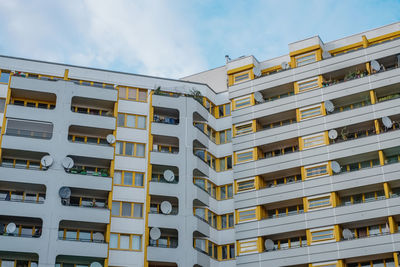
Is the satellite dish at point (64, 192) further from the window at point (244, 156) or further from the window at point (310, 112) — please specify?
the window at point (310, 112)

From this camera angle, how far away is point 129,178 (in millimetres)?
57812

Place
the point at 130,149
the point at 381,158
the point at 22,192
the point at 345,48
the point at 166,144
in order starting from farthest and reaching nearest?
the point at 345,48
the point at 166,144
the point at 130,149
the point at 22,192
the point at 381,158

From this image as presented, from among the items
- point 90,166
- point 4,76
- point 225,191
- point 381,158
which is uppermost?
point 4,76

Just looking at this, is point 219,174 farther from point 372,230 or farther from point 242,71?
point 372,230

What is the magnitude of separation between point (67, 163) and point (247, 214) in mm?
18808

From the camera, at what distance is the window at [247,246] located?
57.0m

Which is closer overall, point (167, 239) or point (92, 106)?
point (167, 239)

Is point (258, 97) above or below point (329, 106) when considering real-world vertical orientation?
above

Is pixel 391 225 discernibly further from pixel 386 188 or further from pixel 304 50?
pixel 304 50

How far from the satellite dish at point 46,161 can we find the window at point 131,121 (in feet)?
28.8

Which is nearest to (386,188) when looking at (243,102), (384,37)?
(384,37)

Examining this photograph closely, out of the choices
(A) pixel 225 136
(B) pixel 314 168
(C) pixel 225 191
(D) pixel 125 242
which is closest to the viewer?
(D) pixel 125 242

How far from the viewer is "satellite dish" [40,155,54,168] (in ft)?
177

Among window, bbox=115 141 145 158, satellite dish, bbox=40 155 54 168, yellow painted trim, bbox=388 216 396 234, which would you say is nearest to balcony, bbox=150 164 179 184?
window, bbox=115 141 145 158
